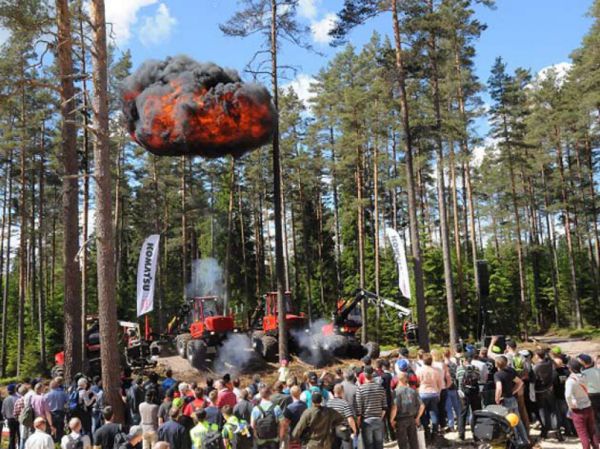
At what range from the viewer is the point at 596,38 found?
27250 mm

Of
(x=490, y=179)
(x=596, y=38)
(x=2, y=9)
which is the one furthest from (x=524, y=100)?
(x=2, y=9)

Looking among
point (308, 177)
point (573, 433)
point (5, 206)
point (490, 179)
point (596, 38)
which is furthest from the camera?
point (490, 179)

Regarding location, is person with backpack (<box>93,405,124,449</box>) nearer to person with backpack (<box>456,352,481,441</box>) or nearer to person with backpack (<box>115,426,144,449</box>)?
person with backpack (<box>115,426,144,449</box>)

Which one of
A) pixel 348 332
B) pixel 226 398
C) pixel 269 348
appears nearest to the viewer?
pixel 226 398

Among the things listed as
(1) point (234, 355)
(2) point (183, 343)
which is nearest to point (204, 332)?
(1) point (234, 355)

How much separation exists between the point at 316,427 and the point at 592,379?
14.0 feet

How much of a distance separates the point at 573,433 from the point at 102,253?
9064 millimetres

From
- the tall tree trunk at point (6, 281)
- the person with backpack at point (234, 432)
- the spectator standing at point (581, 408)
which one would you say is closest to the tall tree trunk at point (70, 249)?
the person with backpack at point (234, 432)

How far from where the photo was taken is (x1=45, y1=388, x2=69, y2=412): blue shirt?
10.1 meters

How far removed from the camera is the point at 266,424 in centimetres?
768

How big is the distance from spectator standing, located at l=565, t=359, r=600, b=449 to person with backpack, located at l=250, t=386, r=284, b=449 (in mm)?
4153

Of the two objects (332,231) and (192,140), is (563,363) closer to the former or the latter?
(192,140)

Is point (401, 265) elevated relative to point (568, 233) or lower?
lower

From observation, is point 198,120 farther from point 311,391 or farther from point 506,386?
point 506,386
